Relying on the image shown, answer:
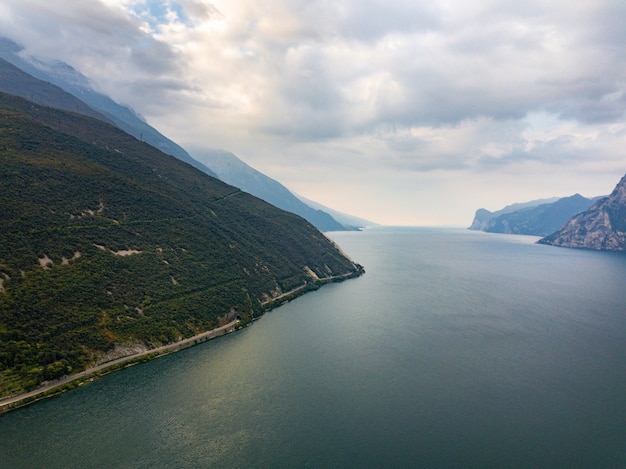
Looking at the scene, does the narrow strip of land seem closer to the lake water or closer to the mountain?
the mountain

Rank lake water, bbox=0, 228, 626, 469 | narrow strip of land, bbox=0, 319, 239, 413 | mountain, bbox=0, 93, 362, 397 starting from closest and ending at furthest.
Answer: lake water, bbox=0, 228, 626, 469 < narrow strip of land, bbox=0, 319, 239, 413 < mountain, bbox=0, 93, 362, 397

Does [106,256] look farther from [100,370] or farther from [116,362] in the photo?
[100,370]

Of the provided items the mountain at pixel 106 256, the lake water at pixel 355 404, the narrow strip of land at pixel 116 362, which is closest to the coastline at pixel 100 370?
the narrow strip of land at pixel 116 362

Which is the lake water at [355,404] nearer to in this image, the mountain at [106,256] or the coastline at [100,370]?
the coastline at [100,370]

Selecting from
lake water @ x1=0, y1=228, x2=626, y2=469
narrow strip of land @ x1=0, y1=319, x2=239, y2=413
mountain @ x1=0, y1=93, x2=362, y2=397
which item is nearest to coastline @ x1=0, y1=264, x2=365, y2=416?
narrow strip of land @ x1=0, y1=319, x2=239, y2=413

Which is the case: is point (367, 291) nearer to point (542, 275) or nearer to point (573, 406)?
point (573, 406)
